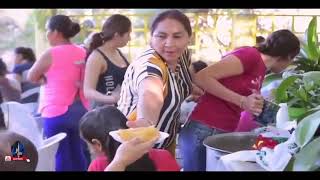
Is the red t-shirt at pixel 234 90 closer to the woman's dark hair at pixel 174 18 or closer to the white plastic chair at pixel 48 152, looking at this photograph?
the woman's dark hair at pixel 174 18

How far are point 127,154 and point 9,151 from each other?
0.46 m

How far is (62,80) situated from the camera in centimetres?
188

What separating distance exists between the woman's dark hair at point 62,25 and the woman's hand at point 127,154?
0.64 meters

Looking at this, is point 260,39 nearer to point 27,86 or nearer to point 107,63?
point 107,63

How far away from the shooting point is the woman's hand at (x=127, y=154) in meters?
1.06

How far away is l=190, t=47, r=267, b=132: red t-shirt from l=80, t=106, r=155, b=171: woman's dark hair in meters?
0.39

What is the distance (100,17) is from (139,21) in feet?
0.51

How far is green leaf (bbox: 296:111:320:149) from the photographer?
106 cm

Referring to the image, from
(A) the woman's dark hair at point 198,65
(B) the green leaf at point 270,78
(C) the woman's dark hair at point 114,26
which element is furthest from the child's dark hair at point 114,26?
(B) the green leaf at point 270,78

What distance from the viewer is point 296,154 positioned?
1.08 meters

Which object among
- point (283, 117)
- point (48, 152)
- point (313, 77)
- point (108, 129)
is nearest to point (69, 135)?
point (48, 152)

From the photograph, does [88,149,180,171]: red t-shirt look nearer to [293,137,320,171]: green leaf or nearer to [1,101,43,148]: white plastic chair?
[293,137,320,171]: green leaf

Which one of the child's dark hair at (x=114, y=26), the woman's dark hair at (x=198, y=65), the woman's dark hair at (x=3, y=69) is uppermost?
the child's dark hair at (x=114, y=26)

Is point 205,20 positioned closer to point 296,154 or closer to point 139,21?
point 139,21
